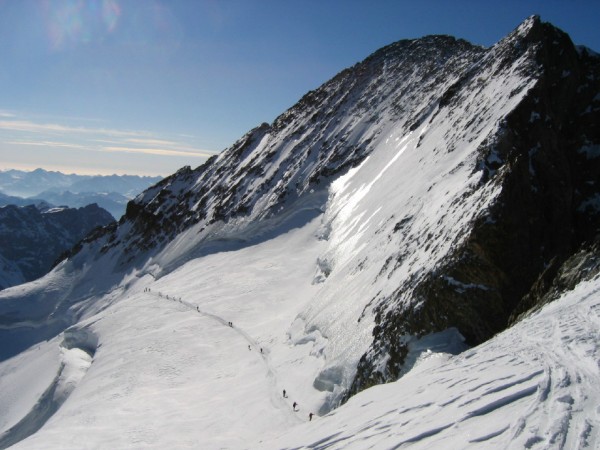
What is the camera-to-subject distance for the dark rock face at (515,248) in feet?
59.9

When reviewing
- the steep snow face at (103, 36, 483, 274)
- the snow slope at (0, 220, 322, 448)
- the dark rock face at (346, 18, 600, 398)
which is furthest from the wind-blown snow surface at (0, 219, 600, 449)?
the steep snow face at (103, 36, 483, 274)

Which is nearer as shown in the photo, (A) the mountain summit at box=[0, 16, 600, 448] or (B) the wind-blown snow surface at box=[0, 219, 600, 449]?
(B) the wind-blown snow surface at box=[0, 219, 600, 449]

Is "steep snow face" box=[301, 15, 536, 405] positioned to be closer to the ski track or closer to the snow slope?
the ski track

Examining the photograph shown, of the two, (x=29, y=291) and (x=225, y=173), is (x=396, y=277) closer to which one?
(x=225, y=173)

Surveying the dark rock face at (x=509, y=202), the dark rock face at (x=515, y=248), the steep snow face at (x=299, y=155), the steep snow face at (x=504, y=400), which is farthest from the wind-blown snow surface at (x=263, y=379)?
the steep snow face at (x=299, y=155)

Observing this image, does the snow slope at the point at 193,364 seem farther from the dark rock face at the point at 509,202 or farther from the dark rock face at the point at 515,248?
the dark rock face at the point at 515,248

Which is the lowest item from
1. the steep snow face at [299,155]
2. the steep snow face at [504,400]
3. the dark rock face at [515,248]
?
the steep snow face at [504,400]

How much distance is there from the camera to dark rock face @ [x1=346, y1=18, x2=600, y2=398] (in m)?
18.2

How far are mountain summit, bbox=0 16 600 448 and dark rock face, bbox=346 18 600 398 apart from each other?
9cm

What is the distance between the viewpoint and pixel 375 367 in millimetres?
20453

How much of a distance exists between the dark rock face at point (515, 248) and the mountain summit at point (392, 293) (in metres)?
0.09

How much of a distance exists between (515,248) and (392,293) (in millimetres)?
6542

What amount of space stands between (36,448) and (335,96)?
258 feet

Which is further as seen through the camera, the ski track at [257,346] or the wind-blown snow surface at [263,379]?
the ski track at [257,346]
